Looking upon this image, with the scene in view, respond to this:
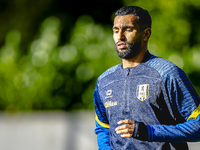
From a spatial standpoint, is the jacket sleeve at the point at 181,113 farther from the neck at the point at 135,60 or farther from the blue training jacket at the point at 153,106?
the neck at the point at 135,60

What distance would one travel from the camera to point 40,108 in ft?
26.5

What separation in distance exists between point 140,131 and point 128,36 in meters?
0.79

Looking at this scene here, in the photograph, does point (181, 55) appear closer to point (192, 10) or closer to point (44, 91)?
point (192, 10)

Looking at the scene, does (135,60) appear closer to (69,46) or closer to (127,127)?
(127,127)

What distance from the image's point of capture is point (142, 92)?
7.43 ft

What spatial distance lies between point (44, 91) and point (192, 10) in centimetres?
448

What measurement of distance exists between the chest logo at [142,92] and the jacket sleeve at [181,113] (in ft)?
0.55

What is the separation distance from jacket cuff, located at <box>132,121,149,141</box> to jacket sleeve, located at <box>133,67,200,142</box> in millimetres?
14

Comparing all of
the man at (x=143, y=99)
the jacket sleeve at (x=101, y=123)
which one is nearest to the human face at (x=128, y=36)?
the man at (x=143, y=99)

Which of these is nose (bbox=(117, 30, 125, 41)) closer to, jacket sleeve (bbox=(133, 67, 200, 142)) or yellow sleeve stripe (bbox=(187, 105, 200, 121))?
jacket sleeve (bbox=(133, 67, 200, 142))

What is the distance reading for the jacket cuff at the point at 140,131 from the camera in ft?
6.71

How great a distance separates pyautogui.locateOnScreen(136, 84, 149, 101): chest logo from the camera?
224 centimetres

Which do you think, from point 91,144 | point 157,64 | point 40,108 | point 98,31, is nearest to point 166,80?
point 157,64

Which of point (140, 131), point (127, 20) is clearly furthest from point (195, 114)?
point (127, 20)
